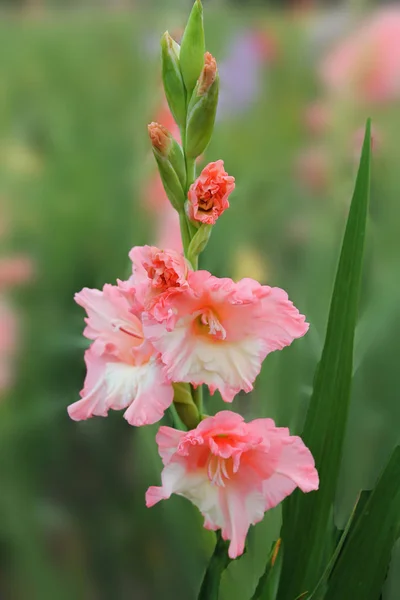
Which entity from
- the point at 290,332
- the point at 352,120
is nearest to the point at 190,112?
the point at 290,332

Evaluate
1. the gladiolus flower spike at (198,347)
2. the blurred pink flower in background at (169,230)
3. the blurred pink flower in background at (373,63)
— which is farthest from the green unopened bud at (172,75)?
the blurred pink flower in background at (373,63)

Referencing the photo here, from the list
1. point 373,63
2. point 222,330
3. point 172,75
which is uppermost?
point 373,63

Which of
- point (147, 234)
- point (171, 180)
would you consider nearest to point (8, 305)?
point (147, 234)

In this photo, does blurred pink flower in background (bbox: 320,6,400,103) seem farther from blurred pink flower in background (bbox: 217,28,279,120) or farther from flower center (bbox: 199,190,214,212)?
flower center (bbox: 199,190,214,212)

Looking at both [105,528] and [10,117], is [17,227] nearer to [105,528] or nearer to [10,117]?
[10,117]

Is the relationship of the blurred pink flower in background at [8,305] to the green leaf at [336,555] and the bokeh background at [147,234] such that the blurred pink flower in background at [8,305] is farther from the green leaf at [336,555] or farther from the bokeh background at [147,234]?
the green leaf at [336,555]

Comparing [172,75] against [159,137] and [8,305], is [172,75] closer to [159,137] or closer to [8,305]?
[159,137]

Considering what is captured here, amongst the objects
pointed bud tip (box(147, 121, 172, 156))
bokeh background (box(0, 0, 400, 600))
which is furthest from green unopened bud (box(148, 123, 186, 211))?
bokeh background (box(0, 0, 400, 600))
